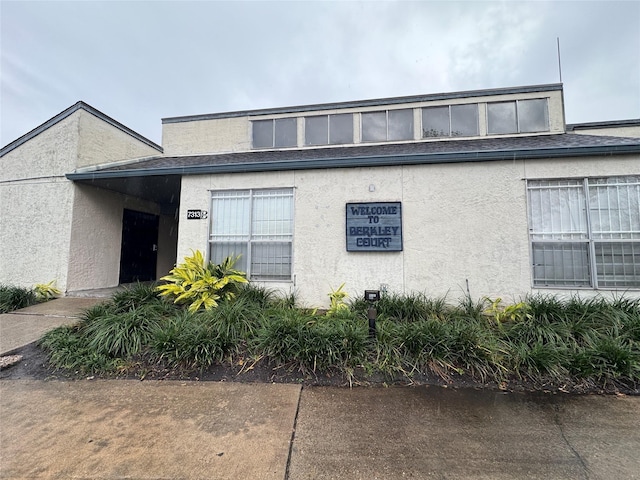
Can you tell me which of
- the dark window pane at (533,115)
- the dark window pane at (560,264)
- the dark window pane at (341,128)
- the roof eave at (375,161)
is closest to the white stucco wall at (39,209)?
the roof eave at (375,161)

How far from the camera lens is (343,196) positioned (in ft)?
20.9

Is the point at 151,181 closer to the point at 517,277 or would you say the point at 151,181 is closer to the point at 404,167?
the point at 404,167

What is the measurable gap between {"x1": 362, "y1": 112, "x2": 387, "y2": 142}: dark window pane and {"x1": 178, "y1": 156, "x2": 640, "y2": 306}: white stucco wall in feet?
12.1

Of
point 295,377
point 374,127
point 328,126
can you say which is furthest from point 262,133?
point 295,377

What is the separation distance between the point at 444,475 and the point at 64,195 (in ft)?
31.1

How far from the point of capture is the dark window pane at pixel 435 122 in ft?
30.5

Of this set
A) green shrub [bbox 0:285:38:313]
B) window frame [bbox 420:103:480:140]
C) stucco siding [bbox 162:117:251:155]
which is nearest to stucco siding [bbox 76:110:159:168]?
stucco siding [bbox 162:117:251:155]

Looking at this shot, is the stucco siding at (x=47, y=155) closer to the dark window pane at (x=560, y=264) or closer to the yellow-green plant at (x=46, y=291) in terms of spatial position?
the yellow-green plant at (x=46, y=291)

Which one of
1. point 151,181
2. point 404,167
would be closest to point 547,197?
point 404,167

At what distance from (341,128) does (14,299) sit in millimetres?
9178

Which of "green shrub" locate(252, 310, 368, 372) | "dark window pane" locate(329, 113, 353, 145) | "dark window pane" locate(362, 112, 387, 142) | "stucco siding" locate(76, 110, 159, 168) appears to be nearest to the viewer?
"green shrub" locate(252, 310, 368, 372)

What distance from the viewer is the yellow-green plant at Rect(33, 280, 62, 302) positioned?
7.15 m

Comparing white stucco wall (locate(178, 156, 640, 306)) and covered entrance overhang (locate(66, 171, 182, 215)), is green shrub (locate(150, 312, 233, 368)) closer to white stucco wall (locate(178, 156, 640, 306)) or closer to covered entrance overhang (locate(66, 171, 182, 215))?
white stucco wall (locate(178, 156, 640, 306))

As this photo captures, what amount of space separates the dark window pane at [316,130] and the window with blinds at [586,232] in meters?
5.98
